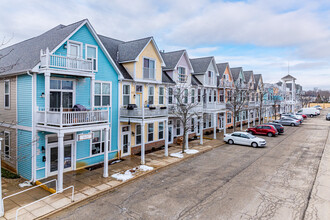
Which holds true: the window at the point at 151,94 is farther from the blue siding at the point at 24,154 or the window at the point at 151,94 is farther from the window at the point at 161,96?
the blue siding at the point at 24,154

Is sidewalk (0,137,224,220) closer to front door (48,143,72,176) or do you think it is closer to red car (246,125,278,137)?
front door (48,143,72,176)

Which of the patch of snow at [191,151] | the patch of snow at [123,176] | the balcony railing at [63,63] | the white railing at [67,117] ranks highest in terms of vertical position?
the balcony railing at [63,63]

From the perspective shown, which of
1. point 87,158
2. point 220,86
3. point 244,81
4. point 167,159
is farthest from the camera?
point 244,81

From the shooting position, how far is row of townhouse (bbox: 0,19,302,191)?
1288cm

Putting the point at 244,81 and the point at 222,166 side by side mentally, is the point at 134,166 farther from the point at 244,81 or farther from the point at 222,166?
the point at 244,81

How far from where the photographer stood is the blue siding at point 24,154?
1322 cm

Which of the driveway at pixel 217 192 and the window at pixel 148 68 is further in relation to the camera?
the window at pixel 148 68

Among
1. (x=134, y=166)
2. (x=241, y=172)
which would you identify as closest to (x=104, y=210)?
(x=134, y=166)

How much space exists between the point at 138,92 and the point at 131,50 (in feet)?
12.5

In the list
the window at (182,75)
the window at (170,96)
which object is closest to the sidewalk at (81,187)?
the window at (170,96)

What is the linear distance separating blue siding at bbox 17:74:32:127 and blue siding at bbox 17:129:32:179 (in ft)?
2.43

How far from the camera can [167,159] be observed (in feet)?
59.1

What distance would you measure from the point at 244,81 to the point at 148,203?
1387 inches

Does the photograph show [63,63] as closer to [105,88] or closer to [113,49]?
[105,88]
